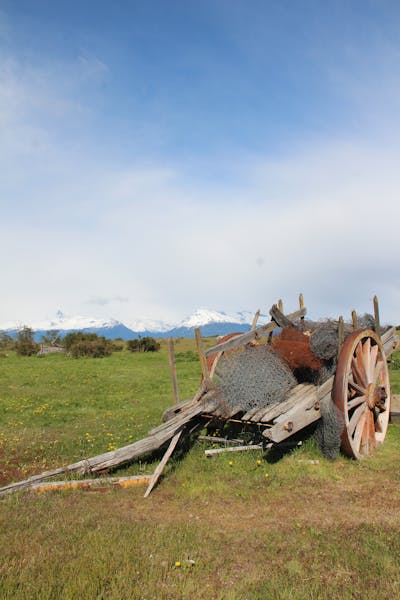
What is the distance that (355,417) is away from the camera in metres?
7.82

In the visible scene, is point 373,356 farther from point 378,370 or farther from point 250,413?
point 250,413

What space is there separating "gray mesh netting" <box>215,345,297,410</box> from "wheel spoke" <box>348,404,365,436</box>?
1.21 meters

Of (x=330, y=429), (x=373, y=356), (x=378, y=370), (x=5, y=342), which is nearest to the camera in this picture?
(x=330, y=429)

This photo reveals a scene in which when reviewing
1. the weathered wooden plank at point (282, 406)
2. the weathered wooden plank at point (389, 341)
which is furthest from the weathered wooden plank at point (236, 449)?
the weathered wooden plank at point (389, 341)

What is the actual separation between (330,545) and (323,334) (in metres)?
3.91

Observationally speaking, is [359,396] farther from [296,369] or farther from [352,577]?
[352,577]

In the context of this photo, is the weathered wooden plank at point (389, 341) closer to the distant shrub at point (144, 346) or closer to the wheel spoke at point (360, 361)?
the wheel spoke at point (360, 361)

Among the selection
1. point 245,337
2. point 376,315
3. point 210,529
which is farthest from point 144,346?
point 210,529

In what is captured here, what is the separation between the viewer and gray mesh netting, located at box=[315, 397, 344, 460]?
741cm

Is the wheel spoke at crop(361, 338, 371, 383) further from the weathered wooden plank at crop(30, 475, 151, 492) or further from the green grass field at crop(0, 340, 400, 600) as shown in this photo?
the weathered wooden plank at crop(30, 475, 151, 492)

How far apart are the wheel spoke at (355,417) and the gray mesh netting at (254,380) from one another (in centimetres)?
121

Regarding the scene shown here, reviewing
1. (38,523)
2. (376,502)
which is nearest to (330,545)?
(376,502)

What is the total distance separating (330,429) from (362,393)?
3.92 ft

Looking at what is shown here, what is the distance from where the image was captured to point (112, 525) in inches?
211
